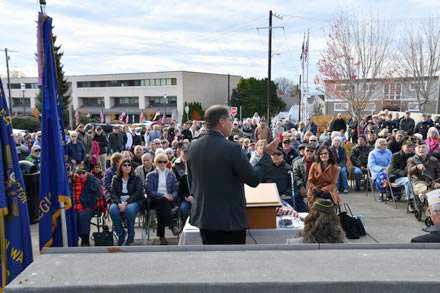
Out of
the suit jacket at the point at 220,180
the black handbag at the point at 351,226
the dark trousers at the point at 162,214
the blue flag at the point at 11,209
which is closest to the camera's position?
the suit jacket at the point at 220,180

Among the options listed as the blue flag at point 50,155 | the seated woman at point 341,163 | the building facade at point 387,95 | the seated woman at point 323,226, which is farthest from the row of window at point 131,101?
the seated woman at point 323,226

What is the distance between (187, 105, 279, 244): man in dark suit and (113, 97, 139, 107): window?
229ft

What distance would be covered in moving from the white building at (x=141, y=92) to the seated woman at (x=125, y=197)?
5932 centimetres

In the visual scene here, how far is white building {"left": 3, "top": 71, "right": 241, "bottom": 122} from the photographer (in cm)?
6769

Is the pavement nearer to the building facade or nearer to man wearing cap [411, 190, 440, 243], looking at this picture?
man wearing cap [411, 190, 440, 243]

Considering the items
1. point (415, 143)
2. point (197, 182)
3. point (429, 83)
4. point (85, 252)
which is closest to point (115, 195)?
point (197, 182)

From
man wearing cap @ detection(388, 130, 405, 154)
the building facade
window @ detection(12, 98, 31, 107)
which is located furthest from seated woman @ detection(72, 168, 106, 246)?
window @ detection(12, 98, 31, 107)

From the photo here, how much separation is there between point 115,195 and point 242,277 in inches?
203

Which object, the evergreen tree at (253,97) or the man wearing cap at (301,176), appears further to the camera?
the evergreen tree at (253,97)

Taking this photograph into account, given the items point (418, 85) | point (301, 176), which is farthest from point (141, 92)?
point (301, 176)

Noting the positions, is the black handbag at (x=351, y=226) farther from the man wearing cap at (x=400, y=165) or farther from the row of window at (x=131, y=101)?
the row of window at (x=131, y=101)

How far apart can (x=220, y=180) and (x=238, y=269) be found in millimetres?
1353

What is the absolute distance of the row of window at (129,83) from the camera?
68.8m

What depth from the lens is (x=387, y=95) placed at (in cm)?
3591
